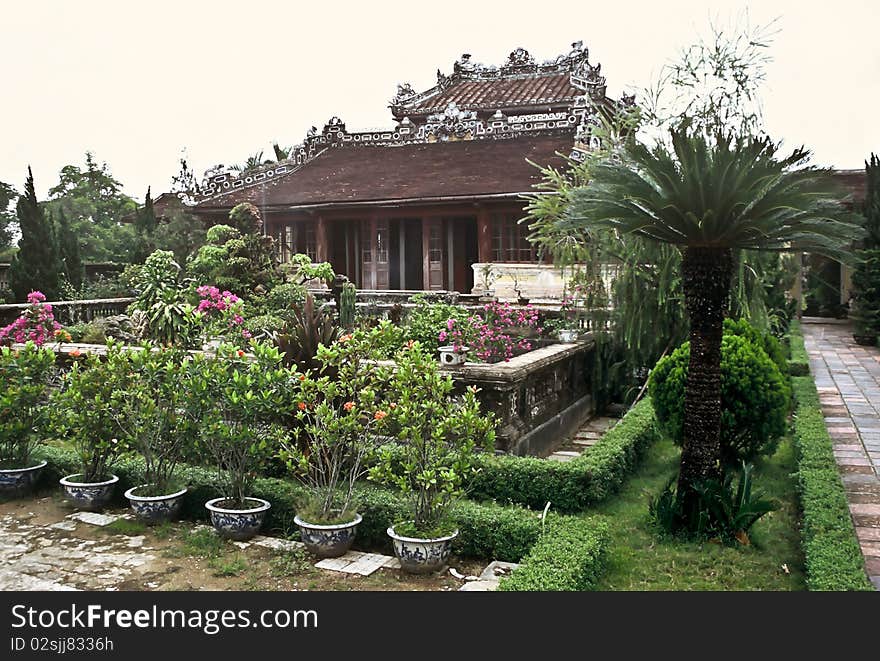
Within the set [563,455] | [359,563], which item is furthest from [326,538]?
[563,455]

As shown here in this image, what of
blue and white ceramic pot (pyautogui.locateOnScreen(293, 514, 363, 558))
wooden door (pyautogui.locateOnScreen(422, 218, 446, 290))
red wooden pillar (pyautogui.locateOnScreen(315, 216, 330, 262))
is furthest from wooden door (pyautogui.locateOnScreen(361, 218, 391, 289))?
blue and white ceramic pot (pyautogui.locateOnScreen(293, 514, 363, 558))

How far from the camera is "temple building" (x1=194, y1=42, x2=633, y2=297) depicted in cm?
1764

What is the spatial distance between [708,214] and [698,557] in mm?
2081

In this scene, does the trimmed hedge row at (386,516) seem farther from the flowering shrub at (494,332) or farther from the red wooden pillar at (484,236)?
the red wooden pillar at (484,236)

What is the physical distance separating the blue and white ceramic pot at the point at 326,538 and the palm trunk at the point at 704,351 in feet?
7.37

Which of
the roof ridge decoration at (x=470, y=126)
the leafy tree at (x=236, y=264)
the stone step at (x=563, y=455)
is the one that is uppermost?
the roof ridge decoration at (x=470, y=126)

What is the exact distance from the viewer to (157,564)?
507 centimetres

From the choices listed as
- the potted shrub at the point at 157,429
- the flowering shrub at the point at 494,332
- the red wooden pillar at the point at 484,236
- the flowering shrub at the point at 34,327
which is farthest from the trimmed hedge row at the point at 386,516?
the red wooden pillar at the point at 484,236

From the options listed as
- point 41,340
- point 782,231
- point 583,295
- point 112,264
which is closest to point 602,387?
point 583,295

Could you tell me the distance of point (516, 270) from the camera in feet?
54.4

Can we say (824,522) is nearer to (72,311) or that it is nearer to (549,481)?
Result: (549,481)

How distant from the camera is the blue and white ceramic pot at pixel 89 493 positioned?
6180mm

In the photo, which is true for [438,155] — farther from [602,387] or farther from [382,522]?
[382,522]
